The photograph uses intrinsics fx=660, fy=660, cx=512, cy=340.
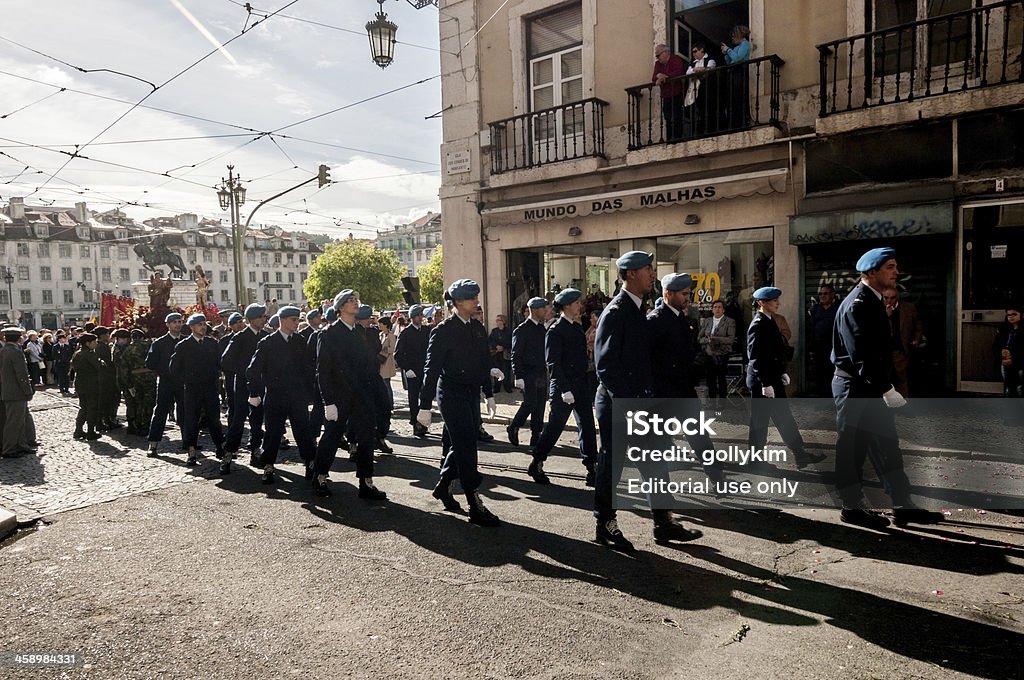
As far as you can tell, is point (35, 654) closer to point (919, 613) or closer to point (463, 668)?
point (463, 668)

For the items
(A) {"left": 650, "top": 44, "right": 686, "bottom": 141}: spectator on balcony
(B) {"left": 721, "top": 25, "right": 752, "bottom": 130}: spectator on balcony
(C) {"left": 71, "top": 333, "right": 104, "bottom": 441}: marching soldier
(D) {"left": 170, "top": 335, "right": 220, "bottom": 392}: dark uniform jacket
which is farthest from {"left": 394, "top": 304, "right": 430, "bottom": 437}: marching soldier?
(B) {"left": 721, "top": 25, "right": 752, "bottom": 130}: spectator on balcony

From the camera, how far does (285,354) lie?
7211mm

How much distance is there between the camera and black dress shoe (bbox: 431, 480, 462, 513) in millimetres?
5707

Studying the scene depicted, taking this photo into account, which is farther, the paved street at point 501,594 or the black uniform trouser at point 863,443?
the black uniform trouser at point 863,443

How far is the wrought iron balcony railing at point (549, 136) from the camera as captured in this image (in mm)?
13422

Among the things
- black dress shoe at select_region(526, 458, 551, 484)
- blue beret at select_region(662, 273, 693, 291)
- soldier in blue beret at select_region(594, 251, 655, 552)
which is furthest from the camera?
black dress shoe at select_region(526, 458, 551, 484)

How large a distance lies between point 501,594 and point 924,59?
10838 millimetres

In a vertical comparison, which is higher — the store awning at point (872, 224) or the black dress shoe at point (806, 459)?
the store awning at point (872, 224)

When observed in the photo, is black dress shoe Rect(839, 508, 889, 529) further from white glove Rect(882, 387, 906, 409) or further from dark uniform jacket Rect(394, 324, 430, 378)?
dark uniform jacket Rect(394, 324, 430, 378)

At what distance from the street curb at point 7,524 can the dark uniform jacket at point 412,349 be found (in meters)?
5.22

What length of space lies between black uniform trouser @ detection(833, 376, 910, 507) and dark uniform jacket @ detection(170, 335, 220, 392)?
23.2 feet

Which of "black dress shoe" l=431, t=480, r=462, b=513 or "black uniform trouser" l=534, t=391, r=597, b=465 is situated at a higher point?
"black uniform trouser" l=534, t=391, r=597, b=465

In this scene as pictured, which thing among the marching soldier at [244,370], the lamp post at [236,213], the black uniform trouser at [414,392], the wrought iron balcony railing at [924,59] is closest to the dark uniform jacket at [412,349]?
the black uniform trouser at [414,392]

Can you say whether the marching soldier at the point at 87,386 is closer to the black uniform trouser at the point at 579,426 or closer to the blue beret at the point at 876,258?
the black uniform trouser at the point at 579,426
